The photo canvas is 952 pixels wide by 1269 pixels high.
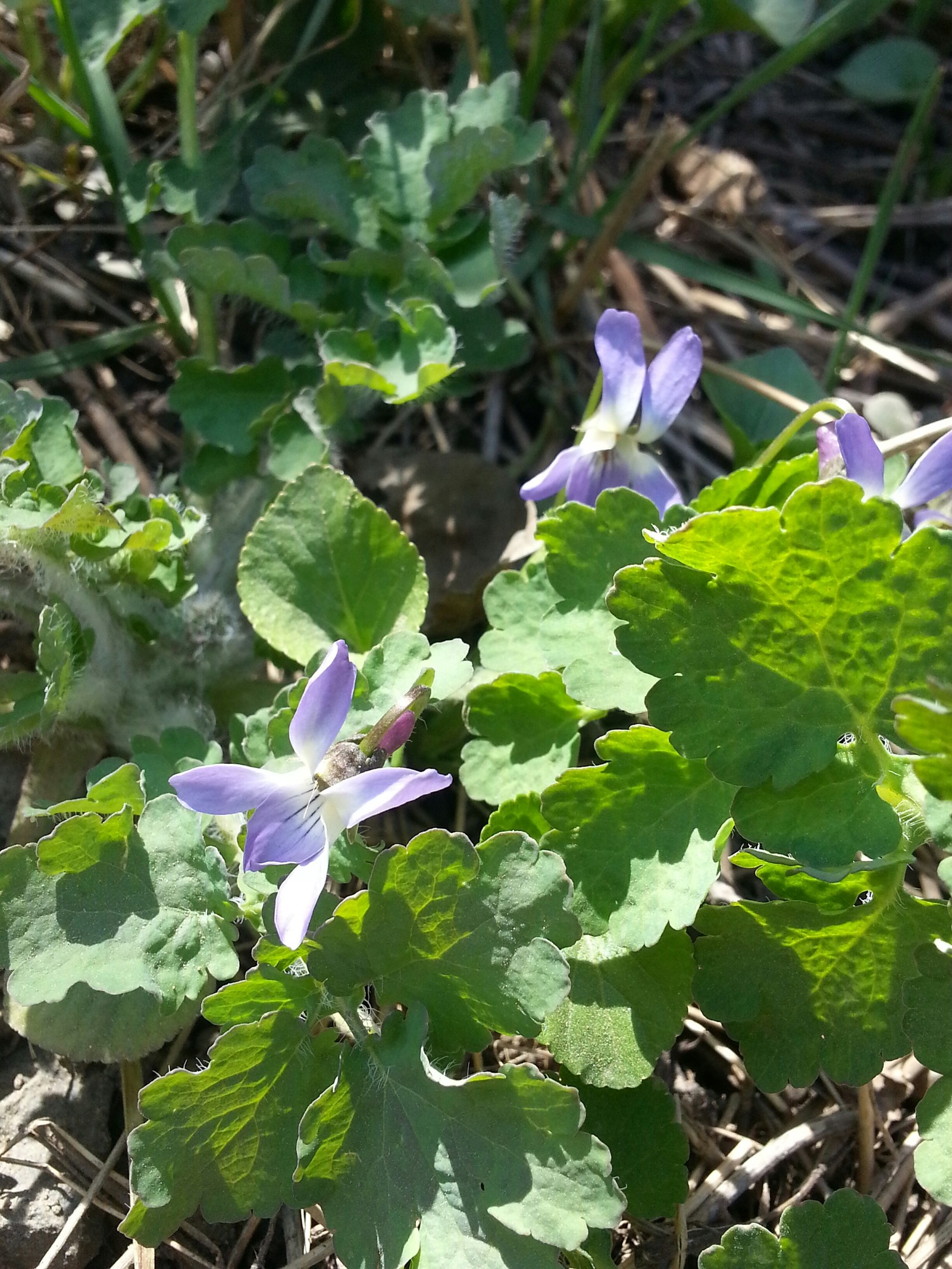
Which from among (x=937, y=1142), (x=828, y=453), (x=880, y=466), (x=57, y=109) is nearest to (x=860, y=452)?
(x=880, y=466)

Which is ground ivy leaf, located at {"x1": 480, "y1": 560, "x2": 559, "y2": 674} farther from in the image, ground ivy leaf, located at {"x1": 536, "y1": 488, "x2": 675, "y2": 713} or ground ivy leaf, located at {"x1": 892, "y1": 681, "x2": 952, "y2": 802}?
ground ivy leaf, located at {"x1": 892, "y1": 681, "x2": 952, "y2": 802}

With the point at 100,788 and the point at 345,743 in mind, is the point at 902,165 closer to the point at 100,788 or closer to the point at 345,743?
the point at 345,743

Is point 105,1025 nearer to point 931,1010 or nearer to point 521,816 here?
point 521,816

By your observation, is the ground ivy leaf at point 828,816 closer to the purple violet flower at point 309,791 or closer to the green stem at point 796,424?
the purple violet flower at point 309,791

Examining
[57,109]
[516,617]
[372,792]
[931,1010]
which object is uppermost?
[57,109]

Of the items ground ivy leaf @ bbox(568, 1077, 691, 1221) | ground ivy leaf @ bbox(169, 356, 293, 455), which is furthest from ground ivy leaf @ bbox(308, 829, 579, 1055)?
ground ivy leaf @ bbox(169, 356, 293, 455)

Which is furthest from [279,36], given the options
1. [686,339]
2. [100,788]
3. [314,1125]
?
[314,1125]
